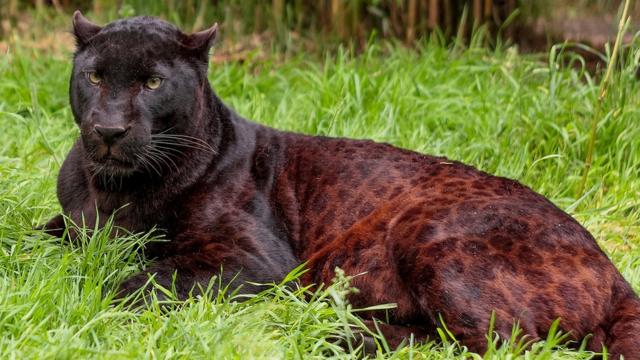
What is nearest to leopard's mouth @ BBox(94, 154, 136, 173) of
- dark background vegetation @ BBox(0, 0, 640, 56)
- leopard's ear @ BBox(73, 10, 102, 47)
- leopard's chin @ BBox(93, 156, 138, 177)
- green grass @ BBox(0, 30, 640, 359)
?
leopard's chin @ BBox(93, 156, 138, 177)

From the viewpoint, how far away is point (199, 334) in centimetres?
309

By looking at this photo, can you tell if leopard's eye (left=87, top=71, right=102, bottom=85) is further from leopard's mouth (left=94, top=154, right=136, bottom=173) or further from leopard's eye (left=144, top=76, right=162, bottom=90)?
leopard's mouth (left=94, top=154, right=136, bottom=173)

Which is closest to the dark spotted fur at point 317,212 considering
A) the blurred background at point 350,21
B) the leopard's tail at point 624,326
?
the leopard's tail at point 624,326

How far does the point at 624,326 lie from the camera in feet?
11.4

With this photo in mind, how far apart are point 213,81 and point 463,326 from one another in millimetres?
3225

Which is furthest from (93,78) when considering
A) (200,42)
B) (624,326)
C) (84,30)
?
(624,326)

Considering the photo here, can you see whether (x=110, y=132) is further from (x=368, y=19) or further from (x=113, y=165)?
(x=368, y=19)

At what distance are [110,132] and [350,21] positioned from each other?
404 centimetres

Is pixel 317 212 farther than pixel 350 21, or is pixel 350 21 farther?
pixel 350 21

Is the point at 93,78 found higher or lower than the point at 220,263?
higher

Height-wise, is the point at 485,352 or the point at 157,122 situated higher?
the point at 157,122

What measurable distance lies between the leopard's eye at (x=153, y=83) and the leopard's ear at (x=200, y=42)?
25 cm

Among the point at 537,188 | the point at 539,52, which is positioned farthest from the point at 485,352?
the point at 539,52

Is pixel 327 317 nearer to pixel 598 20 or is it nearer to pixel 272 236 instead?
pixel 272 236
